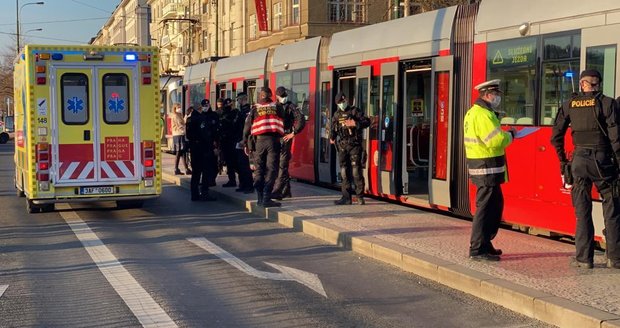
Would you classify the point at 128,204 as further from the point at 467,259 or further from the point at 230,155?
the point at 467,259

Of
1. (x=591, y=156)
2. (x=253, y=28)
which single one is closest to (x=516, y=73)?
(x=591, y=156)

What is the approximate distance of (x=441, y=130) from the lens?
1102 centimetres

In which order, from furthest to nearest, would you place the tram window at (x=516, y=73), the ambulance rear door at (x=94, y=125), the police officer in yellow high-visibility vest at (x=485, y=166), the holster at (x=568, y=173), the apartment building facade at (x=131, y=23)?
the apartment building facade at (x=131, y=23) → the ambulance rear door at (x=94, y=125) → the tram window at (x=516, y=73) → the police officer in yellow high-visibility vest at (x=485, y=166) → the holster at (x=568, y=173)

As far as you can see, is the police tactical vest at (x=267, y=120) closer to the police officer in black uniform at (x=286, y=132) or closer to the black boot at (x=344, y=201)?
the police officer in black uniform at (x=286, y=132)

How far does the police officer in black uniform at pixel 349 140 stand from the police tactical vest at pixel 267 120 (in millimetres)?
927

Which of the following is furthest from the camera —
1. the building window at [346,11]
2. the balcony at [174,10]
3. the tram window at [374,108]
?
the balcony at [174,10]

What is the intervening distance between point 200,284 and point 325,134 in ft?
26.5

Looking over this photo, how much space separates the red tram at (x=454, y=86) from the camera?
8641 mm

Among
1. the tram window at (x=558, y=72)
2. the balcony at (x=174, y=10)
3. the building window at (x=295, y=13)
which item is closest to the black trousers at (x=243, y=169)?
the tram window at (x=558, y=72)

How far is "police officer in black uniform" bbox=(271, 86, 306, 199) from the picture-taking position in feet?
42.3

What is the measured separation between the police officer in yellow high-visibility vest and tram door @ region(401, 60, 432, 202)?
4149mm

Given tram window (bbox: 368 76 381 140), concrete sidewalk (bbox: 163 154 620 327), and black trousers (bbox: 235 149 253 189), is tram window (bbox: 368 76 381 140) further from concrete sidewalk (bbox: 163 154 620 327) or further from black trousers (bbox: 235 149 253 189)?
black trousers (bbox: 235 149 253 189)

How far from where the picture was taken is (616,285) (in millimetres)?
6777

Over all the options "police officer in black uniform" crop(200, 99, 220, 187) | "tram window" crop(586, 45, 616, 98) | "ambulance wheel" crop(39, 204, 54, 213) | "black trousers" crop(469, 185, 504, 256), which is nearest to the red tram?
"tram window" crop(586, 45, 616, 98)
